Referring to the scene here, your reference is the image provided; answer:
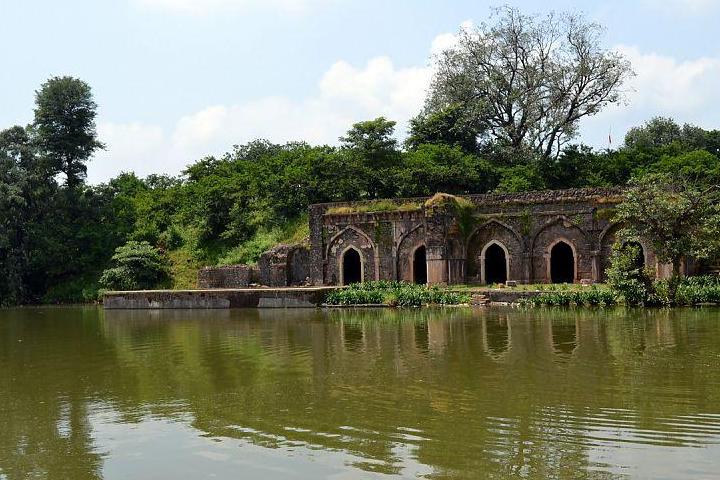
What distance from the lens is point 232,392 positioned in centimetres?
1062

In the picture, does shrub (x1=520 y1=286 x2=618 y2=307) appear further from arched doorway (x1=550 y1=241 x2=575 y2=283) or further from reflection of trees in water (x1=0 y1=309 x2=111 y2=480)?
reflection of trees in water (x1=0 y1=309 x2=111 y2=480)

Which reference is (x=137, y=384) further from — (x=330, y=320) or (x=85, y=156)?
(x=85, y=156)

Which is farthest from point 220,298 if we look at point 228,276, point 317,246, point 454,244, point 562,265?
point 562,265

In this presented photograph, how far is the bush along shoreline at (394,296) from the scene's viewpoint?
2495 centimetres

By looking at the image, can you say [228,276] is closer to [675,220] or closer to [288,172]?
[288,172]

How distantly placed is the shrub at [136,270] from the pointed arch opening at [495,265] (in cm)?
1483

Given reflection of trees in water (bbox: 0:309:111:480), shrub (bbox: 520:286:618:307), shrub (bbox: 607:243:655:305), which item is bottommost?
reflection of trees in water (bbox: 0:309:111:480)

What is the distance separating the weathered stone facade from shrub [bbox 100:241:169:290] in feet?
26.3

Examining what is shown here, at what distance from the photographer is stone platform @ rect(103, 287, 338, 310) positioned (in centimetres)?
2673

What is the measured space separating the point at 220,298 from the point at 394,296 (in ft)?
22.6

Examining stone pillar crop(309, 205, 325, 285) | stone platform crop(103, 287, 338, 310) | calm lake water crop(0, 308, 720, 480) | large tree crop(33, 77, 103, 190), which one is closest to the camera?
calm lake water crop(0, 308, 720, 480)

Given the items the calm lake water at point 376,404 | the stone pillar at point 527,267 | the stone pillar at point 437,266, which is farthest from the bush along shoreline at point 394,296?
the calm lake water at point 376,404

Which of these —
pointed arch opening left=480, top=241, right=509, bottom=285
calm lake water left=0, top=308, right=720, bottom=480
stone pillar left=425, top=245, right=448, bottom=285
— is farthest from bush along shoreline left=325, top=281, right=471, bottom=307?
calm lake water left=0, top=308, right=720, bottom=480

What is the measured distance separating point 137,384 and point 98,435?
3334mm
